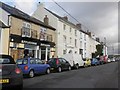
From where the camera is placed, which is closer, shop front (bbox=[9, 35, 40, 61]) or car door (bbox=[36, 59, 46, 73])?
car door (bbox=[36, 59, 46, 73])

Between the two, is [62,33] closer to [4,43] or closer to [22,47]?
[22,47]

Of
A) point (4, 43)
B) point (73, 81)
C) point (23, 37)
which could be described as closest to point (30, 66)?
point (73, 81)

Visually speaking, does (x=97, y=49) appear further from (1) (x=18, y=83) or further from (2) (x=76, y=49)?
(1) (x=18, y=83)

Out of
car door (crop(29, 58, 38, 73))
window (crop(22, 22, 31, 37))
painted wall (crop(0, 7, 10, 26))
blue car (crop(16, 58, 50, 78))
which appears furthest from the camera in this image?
window (crop(22, 22, 31, 37))

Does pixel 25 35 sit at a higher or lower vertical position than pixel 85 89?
higher

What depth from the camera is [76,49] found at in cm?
5422

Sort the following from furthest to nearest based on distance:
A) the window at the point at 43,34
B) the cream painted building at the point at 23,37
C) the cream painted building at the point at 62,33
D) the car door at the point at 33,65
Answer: the cream painted building at the point at 62,33
the window at the point at 43,34
the cream painted building at the point at 23,37
the car door at the point at 33,65

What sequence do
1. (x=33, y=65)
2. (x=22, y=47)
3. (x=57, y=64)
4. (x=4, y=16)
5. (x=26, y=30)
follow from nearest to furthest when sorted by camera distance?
(x=33, y=65), (x=57, y=64), (x=4, y=16), (x=22, y=47), (x=26, y=30)

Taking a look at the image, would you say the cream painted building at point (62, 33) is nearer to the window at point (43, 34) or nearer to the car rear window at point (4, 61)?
the window at point (43, 34)

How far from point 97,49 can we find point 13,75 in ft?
232

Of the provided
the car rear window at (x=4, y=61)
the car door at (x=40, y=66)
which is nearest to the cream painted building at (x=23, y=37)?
the car door at (x=40, y=66)

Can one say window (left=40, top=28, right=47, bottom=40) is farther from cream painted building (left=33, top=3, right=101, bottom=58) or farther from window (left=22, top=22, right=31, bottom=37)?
cream painted building (left=33, top=3, right=101, bottom=58)

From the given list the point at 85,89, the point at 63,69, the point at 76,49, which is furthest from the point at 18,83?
the point at 76,49

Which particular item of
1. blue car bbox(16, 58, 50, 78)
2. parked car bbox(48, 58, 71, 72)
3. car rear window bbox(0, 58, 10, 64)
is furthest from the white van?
car rear window bbox(0, 58, 10, 64)
